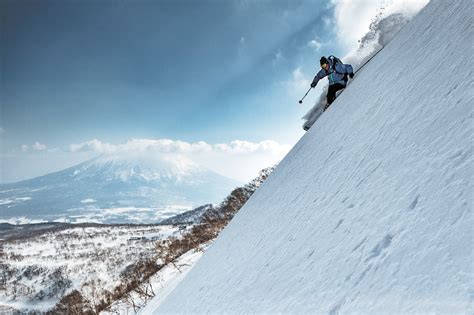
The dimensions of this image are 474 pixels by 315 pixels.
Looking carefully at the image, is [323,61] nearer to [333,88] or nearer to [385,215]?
[333,88]

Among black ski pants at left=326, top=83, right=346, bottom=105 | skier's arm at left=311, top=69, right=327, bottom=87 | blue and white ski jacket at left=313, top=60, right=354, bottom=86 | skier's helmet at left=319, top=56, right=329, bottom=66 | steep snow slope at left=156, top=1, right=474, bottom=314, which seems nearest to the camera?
steep snow slope at left=156, top=1, right=474, bottom=314

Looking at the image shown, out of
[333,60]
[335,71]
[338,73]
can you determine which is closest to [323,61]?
[333,60]

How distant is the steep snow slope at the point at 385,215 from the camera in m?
1.37

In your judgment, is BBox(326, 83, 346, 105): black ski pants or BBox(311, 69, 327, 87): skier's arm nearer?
BBox(326, 83, 346, 105): black ski pants

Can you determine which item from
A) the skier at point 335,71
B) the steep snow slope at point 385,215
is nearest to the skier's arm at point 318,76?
the skier at point 335,71

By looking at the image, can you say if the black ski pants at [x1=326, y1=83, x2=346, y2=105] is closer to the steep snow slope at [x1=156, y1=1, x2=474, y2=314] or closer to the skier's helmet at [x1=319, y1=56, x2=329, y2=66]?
the skier's helmet at [x1=319, y1=56, x2=329, y2=66]

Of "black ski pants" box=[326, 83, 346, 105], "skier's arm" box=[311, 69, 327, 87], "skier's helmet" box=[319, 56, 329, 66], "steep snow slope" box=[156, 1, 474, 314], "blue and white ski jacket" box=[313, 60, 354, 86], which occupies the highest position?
"skier's helmet" box=[319, 56, 329, 66]

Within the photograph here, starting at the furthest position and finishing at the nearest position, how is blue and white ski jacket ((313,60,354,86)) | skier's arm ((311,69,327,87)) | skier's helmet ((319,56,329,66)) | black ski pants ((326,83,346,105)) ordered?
skier's arm ((311,69,327,87)) → black ski pants ((326,83,346,105)) → blue and white ski jacket ((313,60,354,86)) → skier's helmet ((319,56,329,66))

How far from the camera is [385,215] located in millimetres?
1903

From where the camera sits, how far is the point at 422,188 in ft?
5.93

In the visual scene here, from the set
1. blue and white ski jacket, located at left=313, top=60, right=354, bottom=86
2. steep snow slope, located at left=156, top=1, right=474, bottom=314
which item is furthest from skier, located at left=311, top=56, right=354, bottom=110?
steep snow slope, located at left=156, top=1, right=474, bottom=314

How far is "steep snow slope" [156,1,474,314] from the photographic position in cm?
137

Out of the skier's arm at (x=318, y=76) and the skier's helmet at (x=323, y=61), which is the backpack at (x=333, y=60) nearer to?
the skier's helmet at (x=323, y=61)

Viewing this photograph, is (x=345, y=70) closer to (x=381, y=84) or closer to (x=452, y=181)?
(x=381, y=84)
